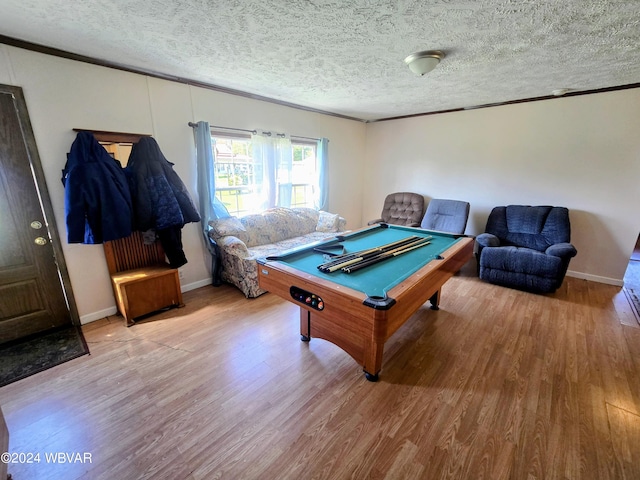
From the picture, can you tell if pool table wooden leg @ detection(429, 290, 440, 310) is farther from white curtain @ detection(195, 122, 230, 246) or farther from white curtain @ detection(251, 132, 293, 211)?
white curtain @ detection(195, 122, 230, 246)

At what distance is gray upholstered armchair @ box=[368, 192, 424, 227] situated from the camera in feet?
15.0

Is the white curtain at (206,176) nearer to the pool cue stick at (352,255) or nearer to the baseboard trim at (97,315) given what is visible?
the baseboard trim at (97,315)

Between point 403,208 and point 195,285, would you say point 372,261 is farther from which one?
point 403,208

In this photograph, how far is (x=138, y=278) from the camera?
252 centimetres

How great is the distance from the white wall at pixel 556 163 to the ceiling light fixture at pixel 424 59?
7.79 feet

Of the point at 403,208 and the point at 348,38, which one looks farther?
the point at 403,208

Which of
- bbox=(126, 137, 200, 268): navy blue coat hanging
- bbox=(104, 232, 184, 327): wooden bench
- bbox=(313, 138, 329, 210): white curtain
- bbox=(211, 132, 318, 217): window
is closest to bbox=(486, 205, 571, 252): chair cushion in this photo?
bbox=(313, 138, 329, 210): white curtain

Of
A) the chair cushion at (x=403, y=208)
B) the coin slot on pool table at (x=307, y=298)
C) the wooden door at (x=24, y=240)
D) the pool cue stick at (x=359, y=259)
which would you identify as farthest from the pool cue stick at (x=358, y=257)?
the wooden door at (x=24, y=240)

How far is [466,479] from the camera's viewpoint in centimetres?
129

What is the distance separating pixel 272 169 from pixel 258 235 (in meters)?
1.01

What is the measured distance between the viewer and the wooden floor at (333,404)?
4.48 ft

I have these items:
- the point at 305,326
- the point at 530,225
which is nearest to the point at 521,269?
the point at 530,225

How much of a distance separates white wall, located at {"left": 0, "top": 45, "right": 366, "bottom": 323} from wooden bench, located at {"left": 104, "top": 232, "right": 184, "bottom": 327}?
0.43 ft

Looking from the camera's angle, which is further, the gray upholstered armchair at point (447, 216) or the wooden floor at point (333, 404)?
the gray upholstered armchair at point (447, 216)
